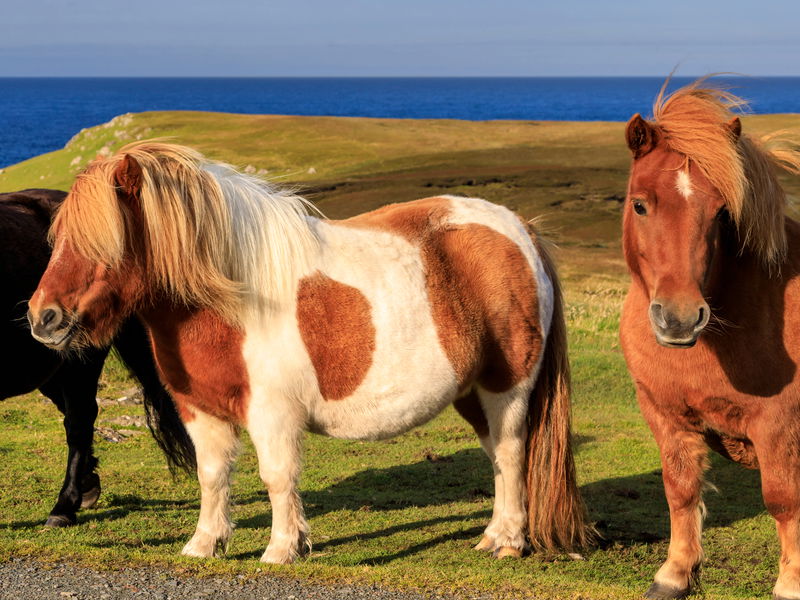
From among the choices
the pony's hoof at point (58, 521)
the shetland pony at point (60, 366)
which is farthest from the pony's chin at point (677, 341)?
the pony's hoof at point (58, 521)

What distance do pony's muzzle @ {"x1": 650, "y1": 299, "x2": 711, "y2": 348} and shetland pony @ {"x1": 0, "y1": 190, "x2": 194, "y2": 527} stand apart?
420 cm

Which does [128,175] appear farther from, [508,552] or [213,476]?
[508,552]

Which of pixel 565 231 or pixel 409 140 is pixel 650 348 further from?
pixel 409 140

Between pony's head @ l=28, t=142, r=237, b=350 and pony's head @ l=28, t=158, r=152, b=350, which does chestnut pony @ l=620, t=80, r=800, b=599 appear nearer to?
pony's head @ l=28, t=142, r=237, b=350

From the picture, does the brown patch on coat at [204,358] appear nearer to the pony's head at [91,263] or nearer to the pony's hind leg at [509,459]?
the pony's head at [91,263]

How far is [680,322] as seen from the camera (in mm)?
4121

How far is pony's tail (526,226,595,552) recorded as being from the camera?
6324mm

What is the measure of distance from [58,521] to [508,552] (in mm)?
3431

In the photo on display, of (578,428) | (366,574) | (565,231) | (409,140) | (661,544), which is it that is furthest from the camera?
(409,140)

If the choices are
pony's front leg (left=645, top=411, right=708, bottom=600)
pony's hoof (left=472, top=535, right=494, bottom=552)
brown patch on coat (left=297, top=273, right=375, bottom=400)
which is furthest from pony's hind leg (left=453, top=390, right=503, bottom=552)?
pony's front leg (left=645, top=411, right=708, bottom=600)

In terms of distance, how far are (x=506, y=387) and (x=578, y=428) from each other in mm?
4579

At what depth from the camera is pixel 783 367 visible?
4.65 meters

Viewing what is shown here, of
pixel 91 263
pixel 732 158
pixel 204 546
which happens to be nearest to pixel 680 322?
pixel 732 158

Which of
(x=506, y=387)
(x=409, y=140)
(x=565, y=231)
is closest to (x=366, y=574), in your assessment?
(x=506, y=387)
